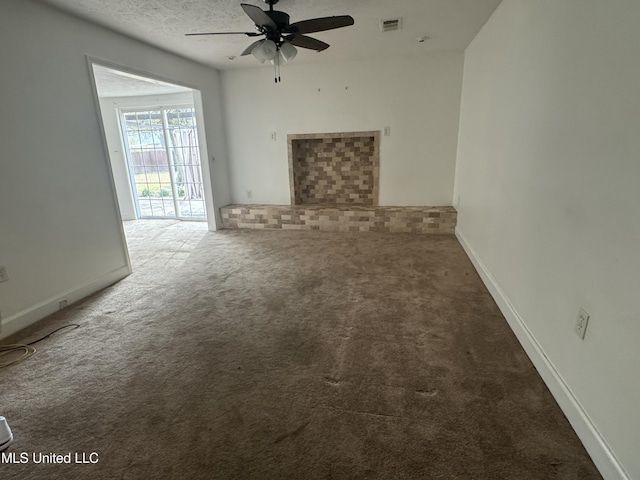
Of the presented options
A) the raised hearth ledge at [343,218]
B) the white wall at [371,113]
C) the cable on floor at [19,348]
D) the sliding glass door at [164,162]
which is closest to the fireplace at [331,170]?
the white wall at [371,113]

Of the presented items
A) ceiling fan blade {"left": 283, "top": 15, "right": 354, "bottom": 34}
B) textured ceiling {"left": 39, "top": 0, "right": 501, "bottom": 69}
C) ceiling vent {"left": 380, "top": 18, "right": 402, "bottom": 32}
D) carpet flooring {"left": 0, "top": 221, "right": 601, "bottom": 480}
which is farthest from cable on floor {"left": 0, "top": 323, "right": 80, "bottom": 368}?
ceiling vent {"left": 380, "top": 18, "right": 402, "bottom": 32}

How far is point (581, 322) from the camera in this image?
1496 mm

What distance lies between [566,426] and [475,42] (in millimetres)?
3920

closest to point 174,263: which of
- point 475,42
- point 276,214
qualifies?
point 276,214

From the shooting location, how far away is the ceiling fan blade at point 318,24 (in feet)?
7.67

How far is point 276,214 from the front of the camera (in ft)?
16.7

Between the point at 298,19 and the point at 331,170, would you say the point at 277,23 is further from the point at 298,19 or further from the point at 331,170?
the point at 331,170

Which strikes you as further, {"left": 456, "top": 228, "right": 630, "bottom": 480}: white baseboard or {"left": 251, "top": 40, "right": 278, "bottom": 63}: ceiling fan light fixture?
{"left": 251, "top": 40, "right": 278, "bottom": 63}: ceiling fan light fixture

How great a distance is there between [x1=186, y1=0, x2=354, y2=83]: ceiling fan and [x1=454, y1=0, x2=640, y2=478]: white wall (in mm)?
1370

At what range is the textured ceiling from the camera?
8.79 ft

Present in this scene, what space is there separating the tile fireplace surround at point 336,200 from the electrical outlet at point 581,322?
3.17 m

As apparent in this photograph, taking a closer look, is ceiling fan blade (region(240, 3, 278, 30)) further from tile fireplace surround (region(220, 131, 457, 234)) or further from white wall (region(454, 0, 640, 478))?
tile fireplace surround (region(220, 131, 457, 234))

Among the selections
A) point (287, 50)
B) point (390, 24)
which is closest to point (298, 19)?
point (287, 50)

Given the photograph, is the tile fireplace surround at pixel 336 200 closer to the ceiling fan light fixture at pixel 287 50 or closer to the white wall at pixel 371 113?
the white wall at pixel 371 113
